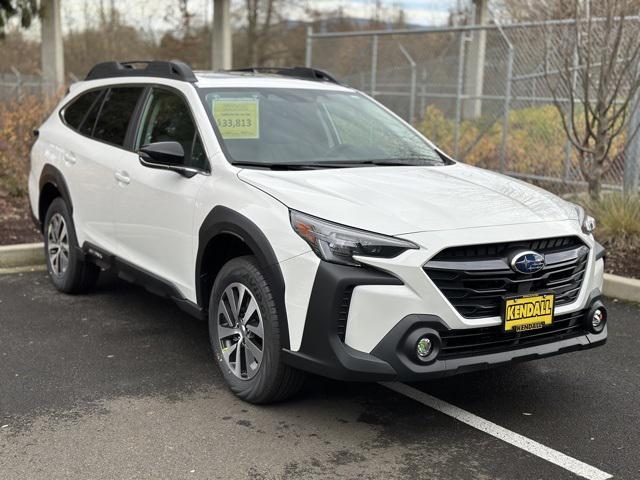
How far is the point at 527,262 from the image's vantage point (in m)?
3.79

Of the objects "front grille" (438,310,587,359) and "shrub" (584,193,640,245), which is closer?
"front grille" (438,310,587,359)

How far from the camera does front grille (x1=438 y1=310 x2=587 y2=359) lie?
3717 mm

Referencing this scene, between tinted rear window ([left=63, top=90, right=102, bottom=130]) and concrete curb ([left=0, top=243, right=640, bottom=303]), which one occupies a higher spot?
tinted rear window ([left=63, top=90, right=102, bottom=130])

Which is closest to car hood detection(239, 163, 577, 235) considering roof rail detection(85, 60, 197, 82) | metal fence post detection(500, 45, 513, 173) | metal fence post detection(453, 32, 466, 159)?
roof rail detection(85, 60, 197, 82)

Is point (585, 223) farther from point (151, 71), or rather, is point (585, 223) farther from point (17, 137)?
point (17, 137)

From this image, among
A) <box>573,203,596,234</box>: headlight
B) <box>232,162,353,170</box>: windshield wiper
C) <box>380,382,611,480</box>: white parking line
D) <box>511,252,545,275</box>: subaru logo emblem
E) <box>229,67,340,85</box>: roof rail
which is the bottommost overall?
<box>380,382,611,480</box>: white parking line

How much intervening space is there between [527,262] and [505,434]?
2.90ft

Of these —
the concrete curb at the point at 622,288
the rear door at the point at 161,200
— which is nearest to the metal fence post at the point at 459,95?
the concrete curb at the point at 622,288

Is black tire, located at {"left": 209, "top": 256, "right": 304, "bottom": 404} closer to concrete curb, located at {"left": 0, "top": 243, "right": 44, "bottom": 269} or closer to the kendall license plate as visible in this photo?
the kendall license plate

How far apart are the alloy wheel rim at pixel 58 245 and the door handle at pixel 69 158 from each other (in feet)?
1.57

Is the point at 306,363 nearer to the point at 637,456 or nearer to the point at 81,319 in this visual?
the point at 637,456

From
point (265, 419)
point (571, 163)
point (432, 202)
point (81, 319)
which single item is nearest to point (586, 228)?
point (432, 202)

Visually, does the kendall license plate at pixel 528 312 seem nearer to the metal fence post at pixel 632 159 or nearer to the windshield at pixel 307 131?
the windshield at pixel 307 131

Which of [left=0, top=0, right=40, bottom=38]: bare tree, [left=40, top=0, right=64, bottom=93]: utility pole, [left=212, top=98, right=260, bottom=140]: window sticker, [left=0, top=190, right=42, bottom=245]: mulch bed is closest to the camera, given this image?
[left=212, top=98, right=260, bottom=140]: window sticker
